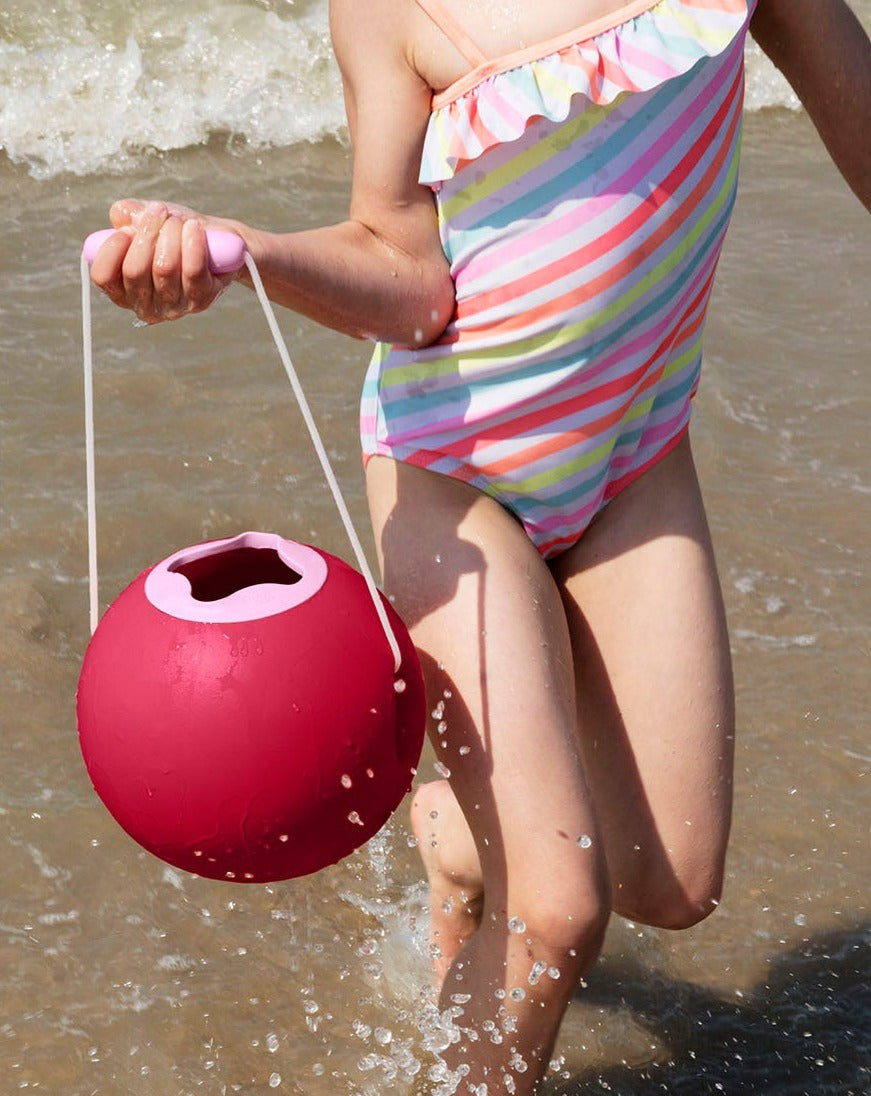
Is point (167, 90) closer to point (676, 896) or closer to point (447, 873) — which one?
point (447, 873)

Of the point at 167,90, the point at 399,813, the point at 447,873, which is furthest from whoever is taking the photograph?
the point at 167,90

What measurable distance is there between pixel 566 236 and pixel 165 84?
6124mm

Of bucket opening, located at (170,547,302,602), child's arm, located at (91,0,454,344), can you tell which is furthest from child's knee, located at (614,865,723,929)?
child's arm, located at (91,0,454,344)

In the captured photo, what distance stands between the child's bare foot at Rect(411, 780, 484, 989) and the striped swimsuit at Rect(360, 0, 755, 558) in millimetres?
640

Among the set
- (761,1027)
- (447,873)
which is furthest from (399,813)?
(761,1027)

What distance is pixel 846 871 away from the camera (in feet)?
12.1

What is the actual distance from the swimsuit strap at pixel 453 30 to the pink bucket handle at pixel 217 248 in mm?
607

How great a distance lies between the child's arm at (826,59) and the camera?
114 inches

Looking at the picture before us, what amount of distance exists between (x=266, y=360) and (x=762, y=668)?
2.10m

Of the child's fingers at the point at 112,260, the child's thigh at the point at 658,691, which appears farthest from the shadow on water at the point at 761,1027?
the child's fingers at the point at 112,260

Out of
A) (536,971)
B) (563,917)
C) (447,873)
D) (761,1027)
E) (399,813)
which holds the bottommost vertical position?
(761,1027)

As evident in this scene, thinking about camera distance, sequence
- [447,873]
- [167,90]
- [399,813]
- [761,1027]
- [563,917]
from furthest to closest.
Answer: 1. [167,90]
2. [399,813]
3. [761,1027]
4. [447,873]
5. [563,917]

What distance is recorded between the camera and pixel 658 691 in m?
2.89

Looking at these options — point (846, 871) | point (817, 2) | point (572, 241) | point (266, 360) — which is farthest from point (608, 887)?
point (266, 360)
